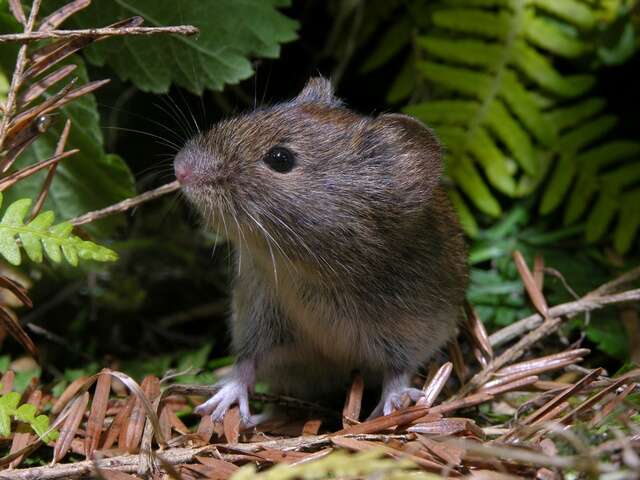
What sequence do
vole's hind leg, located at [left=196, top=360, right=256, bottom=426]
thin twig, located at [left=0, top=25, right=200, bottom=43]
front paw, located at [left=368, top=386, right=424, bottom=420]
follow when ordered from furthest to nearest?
vole's hind leg, located at [left=196, top=360, right=256, bottom=426] < front paw, located at [left=368, top=386, right=424, bottom=420] < thin twig, located at [left=0, top=25, right=200, bottom=43]

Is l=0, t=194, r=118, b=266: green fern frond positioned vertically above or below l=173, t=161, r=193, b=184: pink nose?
below

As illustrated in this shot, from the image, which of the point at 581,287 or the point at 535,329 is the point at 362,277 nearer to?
the point at 535,329

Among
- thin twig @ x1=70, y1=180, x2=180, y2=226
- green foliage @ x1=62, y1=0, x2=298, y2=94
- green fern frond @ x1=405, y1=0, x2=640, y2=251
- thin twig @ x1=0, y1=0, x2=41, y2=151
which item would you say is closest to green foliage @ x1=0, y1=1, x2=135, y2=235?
green foliage @ x1=62, y1=0, x2=298, y2=94

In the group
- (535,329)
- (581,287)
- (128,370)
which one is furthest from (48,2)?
(581,287)

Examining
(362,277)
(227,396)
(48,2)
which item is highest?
(48,2)

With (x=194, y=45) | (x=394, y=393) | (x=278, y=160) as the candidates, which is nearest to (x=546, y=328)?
(x=394, y=393)

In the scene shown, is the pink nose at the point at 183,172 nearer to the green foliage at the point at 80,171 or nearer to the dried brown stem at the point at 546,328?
the green foliage at the point at 80,171

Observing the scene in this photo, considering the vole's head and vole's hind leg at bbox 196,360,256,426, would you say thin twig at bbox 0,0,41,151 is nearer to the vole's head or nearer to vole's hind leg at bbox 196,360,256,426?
the vole's head
